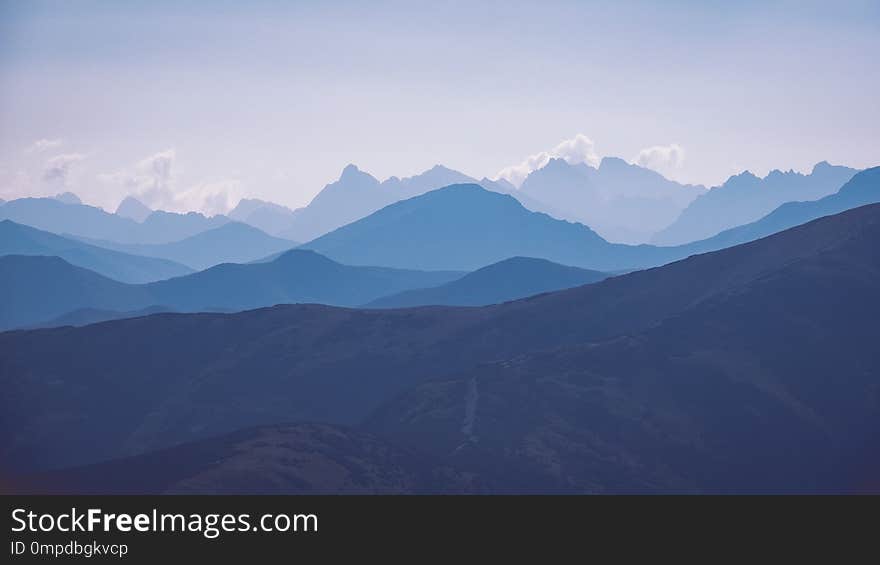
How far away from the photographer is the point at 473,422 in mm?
107250

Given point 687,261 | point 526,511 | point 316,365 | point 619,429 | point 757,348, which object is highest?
point 687,261

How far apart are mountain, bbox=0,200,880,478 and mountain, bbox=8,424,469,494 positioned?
5.86 meters

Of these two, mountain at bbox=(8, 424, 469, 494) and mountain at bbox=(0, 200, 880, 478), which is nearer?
mountain at bbox=(8, 424, 469, 494)

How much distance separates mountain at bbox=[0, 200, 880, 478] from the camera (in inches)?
3969

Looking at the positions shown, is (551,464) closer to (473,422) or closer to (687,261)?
(473,422)

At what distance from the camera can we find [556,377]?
118 metres

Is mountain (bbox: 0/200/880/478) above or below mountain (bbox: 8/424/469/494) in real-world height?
above

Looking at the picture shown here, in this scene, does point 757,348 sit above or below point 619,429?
above

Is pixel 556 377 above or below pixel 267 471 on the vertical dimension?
above

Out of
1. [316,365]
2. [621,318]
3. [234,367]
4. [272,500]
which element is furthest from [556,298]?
[272,500]

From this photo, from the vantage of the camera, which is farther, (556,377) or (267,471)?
(556,377)

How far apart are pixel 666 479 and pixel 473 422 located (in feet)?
69.2

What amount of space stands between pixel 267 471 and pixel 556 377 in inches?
1691

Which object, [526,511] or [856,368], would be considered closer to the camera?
[526,511]
